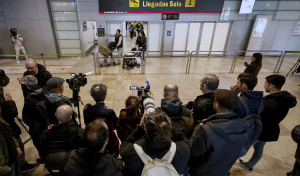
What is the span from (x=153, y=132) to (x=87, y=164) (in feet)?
2.06

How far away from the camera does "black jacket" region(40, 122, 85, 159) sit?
6.30 feet

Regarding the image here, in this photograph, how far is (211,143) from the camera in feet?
5.72

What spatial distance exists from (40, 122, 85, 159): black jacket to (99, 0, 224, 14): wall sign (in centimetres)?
907

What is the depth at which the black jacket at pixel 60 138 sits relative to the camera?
1.92 metres

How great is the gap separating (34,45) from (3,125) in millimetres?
9895

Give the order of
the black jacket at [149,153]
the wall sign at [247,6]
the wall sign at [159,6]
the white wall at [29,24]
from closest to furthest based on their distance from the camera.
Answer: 1. the black jacket at [149,153]
2. the white wall at [29,24]
3. the wall sign at [159,6]
4. the wall sign at [247,6]

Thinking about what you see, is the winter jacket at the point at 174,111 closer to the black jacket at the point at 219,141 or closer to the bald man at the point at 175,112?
the bald man at the point at 175,112

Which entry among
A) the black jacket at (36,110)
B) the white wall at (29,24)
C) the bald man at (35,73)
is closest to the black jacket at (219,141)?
the black jacket at (36,110)

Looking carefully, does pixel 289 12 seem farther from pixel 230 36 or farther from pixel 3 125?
pixel 3 125

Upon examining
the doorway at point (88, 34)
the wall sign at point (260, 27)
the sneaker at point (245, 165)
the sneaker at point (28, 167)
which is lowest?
the sneaker at point (28, 167)

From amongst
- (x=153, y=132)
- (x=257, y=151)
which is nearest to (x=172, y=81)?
(x=257, y=151)

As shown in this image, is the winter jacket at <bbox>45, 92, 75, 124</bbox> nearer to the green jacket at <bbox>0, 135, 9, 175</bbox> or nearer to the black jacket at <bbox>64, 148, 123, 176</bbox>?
the green jacket at <bbox>0, 135, 9, 175</bbox>

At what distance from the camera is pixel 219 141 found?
5.70ft

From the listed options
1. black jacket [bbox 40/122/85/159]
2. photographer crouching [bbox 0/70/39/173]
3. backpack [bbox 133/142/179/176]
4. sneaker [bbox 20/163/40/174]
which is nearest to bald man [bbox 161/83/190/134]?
backpack [bbox 133/142/179/176]
